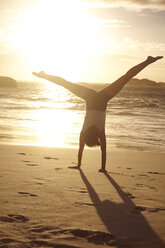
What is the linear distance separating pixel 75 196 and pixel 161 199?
1.26m

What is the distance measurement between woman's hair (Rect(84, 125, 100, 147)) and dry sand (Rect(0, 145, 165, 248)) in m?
0.59

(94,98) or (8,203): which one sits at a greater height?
(94,98)

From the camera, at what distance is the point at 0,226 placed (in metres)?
3.77

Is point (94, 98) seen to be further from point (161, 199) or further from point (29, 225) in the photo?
point (29, 225)

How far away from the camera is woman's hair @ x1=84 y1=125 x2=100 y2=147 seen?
6734 mm

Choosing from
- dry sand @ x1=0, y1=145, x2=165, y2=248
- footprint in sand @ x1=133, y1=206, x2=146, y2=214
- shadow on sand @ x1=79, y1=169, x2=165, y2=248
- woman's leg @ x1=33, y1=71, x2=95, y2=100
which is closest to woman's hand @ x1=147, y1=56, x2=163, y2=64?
woman's leg @ x1=33, y1=71, x2=95, y2=100

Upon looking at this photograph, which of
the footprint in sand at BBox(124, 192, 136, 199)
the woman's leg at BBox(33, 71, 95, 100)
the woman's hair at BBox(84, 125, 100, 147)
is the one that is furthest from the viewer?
the woman's leg at BBox(33, 71, 95, 100)

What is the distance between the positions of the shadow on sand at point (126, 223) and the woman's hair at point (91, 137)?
5.02 feet

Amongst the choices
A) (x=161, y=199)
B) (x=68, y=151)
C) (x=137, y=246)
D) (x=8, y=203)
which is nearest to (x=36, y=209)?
(x=8, y=203)

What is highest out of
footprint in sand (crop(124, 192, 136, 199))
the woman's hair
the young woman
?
the young woman

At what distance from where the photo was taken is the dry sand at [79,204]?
3.61m

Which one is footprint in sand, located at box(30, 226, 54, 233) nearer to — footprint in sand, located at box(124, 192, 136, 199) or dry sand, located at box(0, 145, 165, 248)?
dry sand, located at box(0, 145, 165, 248)

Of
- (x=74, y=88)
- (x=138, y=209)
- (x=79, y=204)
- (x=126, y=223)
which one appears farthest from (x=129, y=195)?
(x=74, y=88)

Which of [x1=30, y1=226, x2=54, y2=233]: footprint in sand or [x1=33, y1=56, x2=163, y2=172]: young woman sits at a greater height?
[x1=33, y1=56, x2=163, y2=172]: young woman
